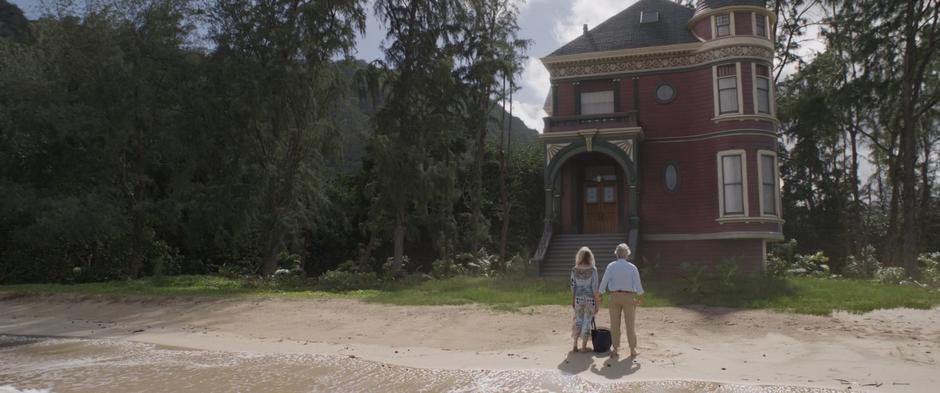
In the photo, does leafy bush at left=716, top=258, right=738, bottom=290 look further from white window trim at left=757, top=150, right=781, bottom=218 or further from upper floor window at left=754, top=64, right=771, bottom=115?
upper floor window at left=754, top=64, right=771, bottom=115

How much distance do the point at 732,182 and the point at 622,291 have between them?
48.5ft

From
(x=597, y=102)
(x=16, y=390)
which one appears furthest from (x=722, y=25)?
(x=16, y=390)

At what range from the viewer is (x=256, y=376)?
984 centimetres

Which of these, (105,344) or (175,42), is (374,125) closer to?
(175,42)

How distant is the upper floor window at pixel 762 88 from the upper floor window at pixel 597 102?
4.87 meters

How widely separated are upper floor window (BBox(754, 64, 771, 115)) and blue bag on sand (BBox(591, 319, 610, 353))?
15.8 m

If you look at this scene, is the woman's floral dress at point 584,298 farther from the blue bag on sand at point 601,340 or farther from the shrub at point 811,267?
the shrub at point 811,267

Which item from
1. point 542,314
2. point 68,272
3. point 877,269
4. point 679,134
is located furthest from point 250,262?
point 877,269

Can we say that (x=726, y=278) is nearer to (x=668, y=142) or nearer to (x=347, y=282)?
(x=668, y=142)

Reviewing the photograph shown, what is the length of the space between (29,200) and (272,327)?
13.4 m

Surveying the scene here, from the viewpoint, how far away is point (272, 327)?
14.3 meters

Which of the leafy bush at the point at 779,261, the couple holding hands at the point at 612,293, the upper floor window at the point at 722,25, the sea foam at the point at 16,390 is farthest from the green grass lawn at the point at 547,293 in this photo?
the upper floor window at the point at 722,25

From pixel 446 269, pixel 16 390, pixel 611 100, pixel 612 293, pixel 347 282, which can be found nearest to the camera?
pixel 16 390

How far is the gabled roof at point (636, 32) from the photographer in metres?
25.9
